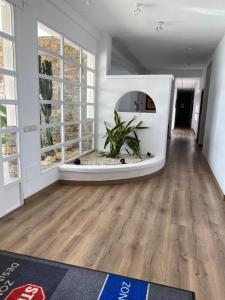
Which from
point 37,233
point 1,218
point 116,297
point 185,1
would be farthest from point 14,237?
point 185,1

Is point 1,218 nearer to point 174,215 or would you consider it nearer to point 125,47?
point 174,215

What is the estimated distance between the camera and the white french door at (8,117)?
9.08 feet

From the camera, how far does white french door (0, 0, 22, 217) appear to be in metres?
2.77

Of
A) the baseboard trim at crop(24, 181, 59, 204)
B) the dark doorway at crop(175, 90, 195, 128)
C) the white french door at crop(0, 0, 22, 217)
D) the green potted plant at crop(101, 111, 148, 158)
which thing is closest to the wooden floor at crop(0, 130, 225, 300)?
the baseboard trim at crop(24, 181, 59, 204)

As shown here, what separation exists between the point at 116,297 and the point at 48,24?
11.9ft

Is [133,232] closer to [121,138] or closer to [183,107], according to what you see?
[121,138]

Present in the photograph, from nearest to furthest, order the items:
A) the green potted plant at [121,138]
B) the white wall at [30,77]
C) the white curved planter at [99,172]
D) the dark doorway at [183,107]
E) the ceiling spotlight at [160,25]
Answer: the white wall at [30,77], the white curved planter at [99,172], the ceiling spotlight at [160,25], the green potted plant at [121,138], the dark doorway at [183,107]

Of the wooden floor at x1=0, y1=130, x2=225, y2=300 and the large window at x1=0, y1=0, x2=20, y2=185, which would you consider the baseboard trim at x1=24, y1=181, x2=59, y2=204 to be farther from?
the large window at x1=0, y1=0, x2=20, y2=185

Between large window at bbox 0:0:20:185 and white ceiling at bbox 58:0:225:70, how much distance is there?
4.35ft

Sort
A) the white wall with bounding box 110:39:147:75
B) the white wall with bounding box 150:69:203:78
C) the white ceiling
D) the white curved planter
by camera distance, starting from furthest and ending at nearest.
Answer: the white wall with bounding box 150:69:203:78
the white wall with bounding box 110:39:147:75
the white curved planter
the white ceiling

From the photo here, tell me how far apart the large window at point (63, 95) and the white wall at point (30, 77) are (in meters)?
0.18

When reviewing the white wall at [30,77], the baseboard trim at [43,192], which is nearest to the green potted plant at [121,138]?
the baseboard trim at [43,192]

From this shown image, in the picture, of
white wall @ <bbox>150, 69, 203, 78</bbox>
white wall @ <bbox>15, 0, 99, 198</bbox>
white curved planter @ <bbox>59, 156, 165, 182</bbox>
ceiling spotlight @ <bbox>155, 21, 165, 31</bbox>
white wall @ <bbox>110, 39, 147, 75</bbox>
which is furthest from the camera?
white wall @ <bbox>150, 69, 203, 78</bbox>

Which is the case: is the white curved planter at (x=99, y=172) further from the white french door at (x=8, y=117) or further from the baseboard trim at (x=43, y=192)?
the white french door at (x=8, y=117)
